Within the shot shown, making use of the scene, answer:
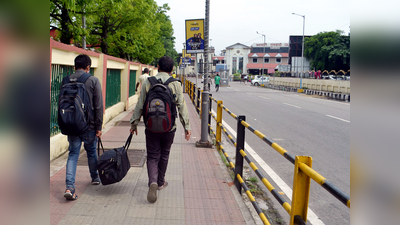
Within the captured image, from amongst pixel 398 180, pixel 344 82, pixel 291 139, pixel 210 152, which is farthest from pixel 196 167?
pixel 344 82

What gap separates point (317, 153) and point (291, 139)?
5.14 ft

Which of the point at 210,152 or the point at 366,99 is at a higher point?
the point at 366,99

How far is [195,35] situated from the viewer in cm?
958

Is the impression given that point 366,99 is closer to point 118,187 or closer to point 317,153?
point 118,187

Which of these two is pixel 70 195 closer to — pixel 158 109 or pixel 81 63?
pixel 158 109

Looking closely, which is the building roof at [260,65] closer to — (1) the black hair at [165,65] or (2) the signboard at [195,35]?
(2) the signboard at [195,35]

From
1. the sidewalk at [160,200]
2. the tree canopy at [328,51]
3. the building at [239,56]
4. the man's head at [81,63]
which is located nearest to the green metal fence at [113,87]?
the sidewalk at [160,200]

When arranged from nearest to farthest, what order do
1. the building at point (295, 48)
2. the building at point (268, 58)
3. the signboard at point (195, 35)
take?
1. the signboard at point (195, 35)
2. the building at point (295, 48)
3. the building at point (268, 58)

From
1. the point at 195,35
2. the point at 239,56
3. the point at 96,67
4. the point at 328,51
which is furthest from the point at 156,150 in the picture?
the point at 239,56

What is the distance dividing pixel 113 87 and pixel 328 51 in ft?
178

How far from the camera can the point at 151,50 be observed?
32.7 meters

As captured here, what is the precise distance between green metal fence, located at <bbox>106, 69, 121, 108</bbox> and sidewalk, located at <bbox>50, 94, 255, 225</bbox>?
5.90 metres

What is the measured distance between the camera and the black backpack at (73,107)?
3.93 metres

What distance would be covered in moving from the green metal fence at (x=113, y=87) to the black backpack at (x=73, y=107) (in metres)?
8.04
